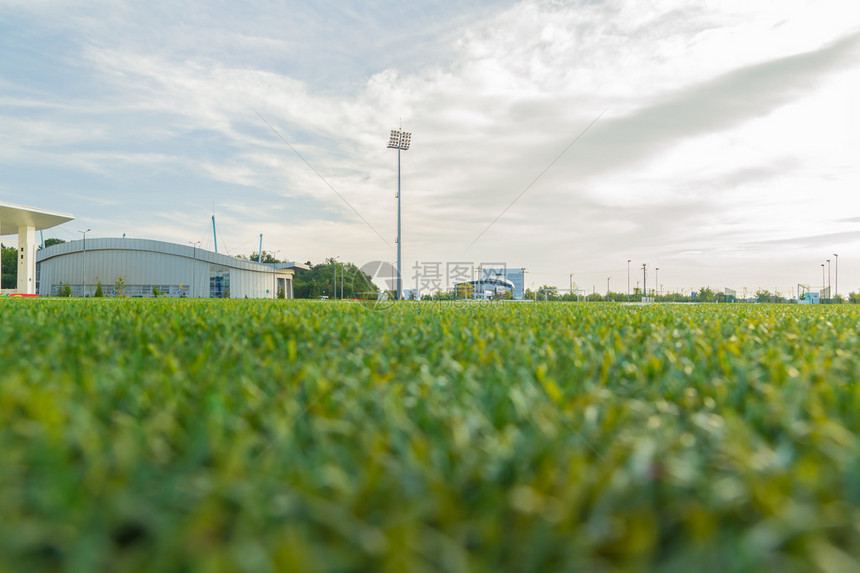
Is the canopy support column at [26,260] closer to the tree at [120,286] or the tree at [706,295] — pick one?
the tree at [120,286]

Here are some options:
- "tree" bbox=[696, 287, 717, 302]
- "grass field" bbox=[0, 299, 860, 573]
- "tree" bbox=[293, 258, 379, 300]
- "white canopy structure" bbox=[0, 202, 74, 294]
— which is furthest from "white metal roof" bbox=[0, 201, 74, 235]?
"tree" bbox=[696, 287, 717, 302]

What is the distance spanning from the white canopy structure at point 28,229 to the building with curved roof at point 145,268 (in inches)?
488

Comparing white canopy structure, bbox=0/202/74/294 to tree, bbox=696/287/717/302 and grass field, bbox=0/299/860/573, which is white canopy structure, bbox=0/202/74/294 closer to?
grass field, bbox=0/299/860/573

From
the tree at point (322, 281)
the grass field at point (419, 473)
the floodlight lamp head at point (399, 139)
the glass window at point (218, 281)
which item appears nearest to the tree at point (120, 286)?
the glass window at point (218, 281)

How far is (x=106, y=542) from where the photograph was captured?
0.79m

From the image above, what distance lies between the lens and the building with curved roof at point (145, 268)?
50.7 m

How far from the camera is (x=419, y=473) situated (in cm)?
98

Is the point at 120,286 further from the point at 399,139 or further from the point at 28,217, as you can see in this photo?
the point at 399,139

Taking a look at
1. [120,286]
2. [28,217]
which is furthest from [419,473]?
[120,286]

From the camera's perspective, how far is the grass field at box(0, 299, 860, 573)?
78 centimetres

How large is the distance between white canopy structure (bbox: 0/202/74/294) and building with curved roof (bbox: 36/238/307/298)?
12.4 metres

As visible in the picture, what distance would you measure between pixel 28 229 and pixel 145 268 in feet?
46.7

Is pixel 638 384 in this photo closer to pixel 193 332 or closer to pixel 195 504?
pixel 195 504

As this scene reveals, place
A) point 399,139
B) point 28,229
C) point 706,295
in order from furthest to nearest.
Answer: point 706,295 < point 28,229 < point 399,139
